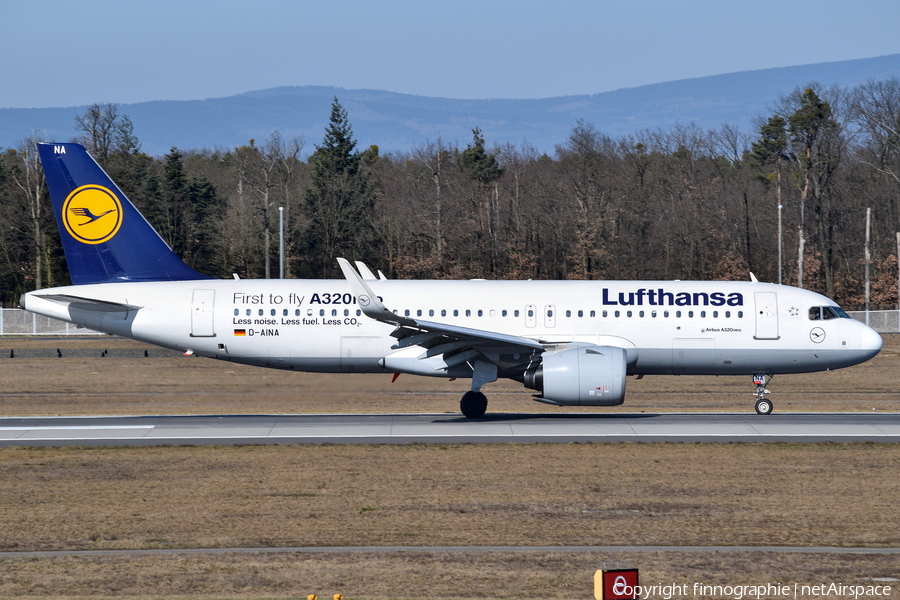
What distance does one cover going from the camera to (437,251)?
69.4m

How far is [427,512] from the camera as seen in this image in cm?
1419

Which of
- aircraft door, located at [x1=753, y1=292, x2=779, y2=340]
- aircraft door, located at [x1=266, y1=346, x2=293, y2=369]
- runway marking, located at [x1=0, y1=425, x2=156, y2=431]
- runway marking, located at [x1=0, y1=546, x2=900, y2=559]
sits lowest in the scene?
runway marking, located at [x1=0, y1=546, x2=900, y2=559]

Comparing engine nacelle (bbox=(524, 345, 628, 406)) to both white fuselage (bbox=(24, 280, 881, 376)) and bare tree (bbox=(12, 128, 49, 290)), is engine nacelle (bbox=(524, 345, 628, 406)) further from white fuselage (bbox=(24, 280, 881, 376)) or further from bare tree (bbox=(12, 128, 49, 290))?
bare tree (bbox=(12, 128, 49, 290))

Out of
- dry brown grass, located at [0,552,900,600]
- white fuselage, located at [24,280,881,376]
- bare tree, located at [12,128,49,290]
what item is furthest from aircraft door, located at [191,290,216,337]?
bare tree, located at [12,128,49,290]

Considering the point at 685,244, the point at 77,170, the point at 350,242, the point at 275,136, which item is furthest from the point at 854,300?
the point at 77,170

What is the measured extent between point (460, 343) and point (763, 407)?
9197mm

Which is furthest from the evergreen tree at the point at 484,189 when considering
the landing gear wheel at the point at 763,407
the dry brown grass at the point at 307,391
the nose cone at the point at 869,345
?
the nose cone at the point at 869,345

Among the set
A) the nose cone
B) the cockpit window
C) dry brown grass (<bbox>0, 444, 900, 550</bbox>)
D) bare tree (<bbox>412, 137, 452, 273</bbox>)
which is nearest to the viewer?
dry brown grass (<bbox>0, 444, 900, 550</bbox>)

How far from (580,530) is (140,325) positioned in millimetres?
16441

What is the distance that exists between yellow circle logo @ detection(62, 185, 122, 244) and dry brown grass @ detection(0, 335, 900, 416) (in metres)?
5.29

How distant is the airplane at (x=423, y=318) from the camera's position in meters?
25.1

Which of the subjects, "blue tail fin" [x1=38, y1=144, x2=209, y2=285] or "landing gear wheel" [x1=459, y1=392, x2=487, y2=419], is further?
"blue tail fin" [x1=38, y1=144, x2=209, y2=285]

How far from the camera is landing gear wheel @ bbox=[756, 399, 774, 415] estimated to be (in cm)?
2552

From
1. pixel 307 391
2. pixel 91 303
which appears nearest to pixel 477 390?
pixel 307 391
